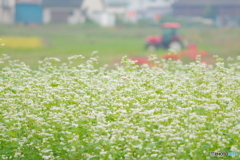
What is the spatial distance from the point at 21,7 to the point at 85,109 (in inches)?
2166

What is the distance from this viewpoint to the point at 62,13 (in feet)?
206

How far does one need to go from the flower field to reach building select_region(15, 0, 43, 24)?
52.4 meters

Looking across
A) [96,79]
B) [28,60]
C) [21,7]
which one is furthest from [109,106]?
[21,7]

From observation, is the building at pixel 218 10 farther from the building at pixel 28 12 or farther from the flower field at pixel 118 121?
the flower field at pixel 118 121

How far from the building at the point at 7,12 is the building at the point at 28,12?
55 cm

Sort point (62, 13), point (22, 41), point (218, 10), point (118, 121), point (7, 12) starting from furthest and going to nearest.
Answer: point (218, 10) → point (62, 13) → point (7, 12) → point (22, 41) → point (118, 121)

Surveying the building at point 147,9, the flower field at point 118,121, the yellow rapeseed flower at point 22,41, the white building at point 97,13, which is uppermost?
the flower field at point 118,121

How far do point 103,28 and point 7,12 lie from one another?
1258 cm

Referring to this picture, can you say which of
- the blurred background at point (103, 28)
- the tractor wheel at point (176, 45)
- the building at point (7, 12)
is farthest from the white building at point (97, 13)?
the tractor wheel at point (176, 45)

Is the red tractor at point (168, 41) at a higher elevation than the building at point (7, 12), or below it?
higher

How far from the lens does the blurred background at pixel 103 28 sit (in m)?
32.3

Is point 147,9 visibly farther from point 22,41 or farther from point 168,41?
point 168,41

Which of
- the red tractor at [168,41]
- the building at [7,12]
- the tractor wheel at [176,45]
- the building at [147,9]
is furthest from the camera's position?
the building at [147,9]

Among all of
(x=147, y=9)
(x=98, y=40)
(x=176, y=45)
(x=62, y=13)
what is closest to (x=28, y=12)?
(x=62, y=13)
